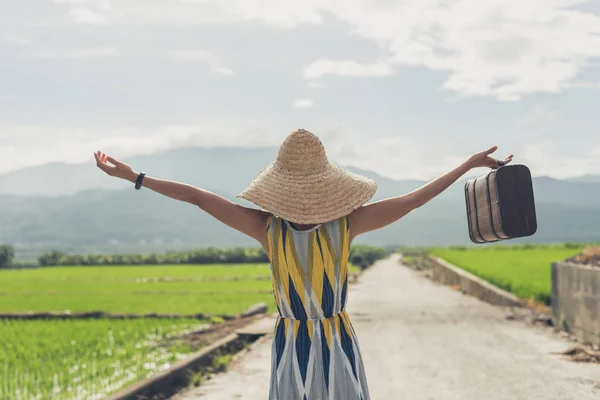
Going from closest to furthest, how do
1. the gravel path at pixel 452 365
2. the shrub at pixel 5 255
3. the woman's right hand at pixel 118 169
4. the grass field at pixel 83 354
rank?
the woman's right hand at pixel 118 169 → the gravel path at pixel 452 365 → the grass field at pixel 83 354 → the shrub at pixel 5 255

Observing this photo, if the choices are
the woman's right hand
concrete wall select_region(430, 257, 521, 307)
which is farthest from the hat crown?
concrete wall select_region(430, 257, 521, 307)

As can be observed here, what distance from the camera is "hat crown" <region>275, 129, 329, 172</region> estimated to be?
309 centimetres

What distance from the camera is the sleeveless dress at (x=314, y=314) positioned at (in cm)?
304

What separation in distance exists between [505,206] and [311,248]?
90cm

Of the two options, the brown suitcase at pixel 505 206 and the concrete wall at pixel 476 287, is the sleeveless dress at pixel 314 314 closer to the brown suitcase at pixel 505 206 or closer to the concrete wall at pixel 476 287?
the brown suitcase at pixel 505 206

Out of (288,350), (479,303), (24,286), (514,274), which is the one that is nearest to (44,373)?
(288,350)

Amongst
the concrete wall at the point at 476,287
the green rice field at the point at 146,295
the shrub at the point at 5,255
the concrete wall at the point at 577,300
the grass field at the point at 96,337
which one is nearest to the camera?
the grass field at the point at 96,337

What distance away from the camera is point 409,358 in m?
9.04

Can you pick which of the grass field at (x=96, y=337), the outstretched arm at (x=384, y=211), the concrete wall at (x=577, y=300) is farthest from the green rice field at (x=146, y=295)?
the outstretched arm at (x=384, y=211)

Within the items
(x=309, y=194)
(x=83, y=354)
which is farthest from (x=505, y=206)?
(x=83, y=354)

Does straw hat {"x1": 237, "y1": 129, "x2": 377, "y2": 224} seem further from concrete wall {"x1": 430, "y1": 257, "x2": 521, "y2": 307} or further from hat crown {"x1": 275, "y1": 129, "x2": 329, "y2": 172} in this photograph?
concrete wall {"x1": 430, "y1": 257, "x2": 521, "y2": 307}

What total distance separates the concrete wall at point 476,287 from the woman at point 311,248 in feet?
42.6

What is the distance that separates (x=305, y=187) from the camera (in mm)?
3059

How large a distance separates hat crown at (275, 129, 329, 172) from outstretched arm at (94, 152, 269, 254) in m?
0.26
